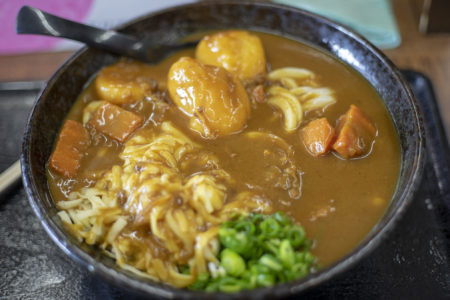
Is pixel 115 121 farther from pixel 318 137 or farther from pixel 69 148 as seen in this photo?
pixel 318 137

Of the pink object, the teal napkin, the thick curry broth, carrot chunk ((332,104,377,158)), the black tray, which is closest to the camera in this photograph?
the thick curry broth

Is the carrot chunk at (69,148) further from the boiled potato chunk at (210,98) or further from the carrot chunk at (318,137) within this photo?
the carrot chunk at (318,137)

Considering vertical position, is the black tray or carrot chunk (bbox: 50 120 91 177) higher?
carrot chunk (bbox: 50 120 91 177)

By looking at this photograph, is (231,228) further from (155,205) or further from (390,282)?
(390,282)

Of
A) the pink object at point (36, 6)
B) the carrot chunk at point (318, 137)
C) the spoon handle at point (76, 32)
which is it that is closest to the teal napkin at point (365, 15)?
the carrot chunk at point (318, 137)

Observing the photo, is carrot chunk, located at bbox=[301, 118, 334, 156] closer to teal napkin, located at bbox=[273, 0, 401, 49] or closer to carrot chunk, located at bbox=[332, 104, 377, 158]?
carrot chunk, located at bbox=[332, 104, 377, 158]

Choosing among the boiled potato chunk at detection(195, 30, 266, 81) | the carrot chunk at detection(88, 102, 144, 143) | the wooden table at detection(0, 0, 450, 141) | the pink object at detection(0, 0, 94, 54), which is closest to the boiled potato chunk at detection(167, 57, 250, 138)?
the boiled potato chunk at detection(195, 30, 266, 81)

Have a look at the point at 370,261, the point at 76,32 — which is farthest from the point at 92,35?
the point at 370,261
